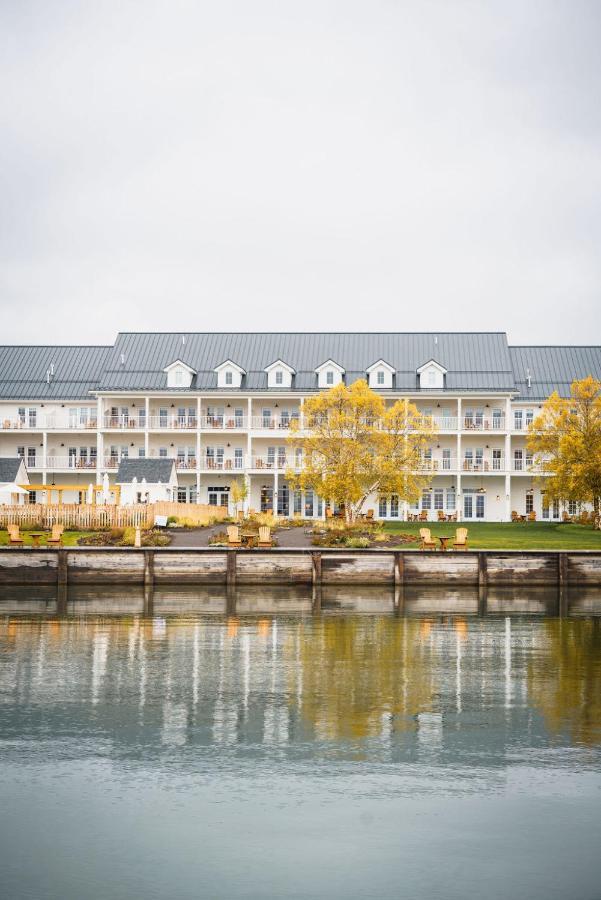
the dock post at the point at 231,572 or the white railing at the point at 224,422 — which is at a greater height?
the white railing at the point at 224,422

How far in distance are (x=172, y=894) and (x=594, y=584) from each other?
30548mm

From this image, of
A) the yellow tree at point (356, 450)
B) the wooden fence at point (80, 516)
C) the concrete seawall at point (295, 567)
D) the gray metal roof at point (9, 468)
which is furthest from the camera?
the gray metal roof at point (9, 468)

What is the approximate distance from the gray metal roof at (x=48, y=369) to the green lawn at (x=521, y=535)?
28.7 meters

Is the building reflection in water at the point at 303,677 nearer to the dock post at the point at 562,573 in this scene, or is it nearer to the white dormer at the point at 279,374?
the dock post at the point at 562,573

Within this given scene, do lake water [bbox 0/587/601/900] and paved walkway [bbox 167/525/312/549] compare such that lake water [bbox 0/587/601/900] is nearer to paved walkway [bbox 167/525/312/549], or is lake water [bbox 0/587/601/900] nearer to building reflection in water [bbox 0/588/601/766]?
building reflection in water [bbox 0/588/601/766]

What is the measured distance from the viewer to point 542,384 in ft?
251

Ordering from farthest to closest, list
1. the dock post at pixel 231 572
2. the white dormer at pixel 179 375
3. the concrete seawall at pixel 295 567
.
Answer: the white dormer at pixel 179 375
the concrete seawall at pixel 295 567
the dock post at pixel 231 572

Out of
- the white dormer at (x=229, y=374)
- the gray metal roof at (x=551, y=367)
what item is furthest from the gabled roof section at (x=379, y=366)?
the gray metal roof at (x=551, y=367)

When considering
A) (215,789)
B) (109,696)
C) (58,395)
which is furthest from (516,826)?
(58,395)

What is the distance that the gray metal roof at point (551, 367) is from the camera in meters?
76.1

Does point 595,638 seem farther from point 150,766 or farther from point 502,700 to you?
point 150,766

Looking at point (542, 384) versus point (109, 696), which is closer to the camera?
point (109, 696)

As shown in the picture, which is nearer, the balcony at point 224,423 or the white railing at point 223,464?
the white railing at point 223,464

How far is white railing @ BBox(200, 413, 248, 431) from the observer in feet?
244
